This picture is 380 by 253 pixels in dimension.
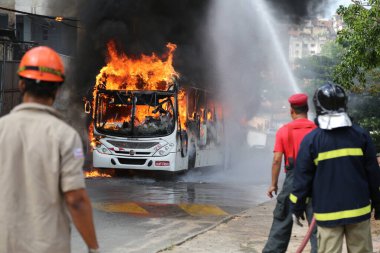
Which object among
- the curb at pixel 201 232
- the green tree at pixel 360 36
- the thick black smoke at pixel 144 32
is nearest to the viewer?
the curb at pixel 201 232

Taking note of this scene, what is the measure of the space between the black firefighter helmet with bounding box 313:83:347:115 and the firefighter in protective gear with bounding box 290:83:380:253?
0.03 metres

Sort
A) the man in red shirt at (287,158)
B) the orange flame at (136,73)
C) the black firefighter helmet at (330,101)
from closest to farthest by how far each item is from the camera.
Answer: the black firefighter helmet at (330,101) → the man in red shirt at (287,158) → the orange flame at (136,73)

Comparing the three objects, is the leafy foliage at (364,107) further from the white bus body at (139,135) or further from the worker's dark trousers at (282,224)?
the worker's dark trousers at (282,224)

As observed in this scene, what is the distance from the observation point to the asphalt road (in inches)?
327

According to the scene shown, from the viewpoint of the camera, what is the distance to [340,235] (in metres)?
4.44

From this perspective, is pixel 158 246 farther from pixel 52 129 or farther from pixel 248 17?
pixel 248 17

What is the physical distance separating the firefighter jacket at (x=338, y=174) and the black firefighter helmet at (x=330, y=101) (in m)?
0.17

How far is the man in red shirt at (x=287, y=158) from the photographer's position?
6.03m

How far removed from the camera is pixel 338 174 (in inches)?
171

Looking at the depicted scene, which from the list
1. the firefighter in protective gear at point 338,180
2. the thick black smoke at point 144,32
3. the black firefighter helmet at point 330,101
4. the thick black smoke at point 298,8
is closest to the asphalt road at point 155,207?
the firefighter in protective gear at point 338,180

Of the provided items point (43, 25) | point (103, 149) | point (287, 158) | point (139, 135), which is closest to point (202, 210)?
point (287, 158)

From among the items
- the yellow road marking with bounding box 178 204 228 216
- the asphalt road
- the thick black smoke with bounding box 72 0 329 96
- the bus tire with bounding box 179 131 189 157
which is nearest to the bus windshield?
the bus tire with bounding box 179 131 189 157

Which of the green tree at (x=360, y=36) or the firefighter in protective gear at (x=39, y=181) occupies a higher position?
the green tree at (x=360, y=36)

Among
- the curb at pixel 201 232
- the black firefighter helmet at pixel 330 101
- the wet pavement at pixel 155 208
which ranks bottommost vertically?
the wet pavement at pixel 155 208
